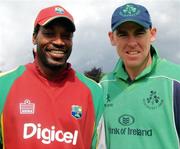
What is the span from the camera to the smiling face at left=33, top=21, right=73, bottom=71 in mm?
3223

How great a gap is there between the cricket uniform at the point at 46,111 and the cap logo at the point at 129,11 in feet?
2.91

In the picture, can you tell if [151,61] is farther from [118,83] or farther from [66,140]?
[66,140]

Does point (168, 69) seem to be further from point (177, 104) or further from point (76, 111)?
point (76, 111)

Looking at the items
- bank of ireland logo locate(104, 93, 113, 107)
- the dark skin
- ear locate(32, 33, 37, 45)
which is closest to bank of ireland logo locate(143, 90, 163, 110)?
bank of ireland logo locate(104, 93, 113, 107)

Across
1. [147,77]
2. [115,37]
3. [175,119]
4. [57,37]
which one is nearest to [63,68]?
[57,37]

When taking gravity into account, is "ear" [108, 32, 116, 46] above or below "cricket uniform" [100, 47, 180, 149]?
above

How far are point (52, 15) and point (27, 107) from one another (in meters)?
0.96

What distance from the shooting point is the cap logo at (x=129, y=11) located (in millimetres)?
3537

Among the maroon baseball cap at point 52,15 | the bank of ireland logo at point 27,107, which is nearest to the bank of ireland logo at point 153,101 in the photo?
the maroon baseball cap at point 52,15

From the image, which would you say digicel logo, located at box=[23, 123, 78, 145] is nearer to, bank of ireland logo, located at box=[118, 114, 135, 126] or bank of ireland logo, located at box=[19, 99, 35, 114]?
bank of ireland logo, located at box=[19, 99, 35, 114]

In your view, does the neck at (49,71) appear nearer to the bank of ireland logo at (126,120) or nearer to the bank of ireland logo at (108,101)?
the bank of ireland logo at (108,101)

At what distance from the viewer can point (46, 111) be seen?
3.14m

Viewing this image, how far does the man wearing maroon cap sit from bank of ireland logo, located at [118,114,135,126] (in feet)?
0.88

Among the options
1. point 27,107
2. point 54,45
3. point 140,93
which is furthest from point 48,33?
point 140,93
